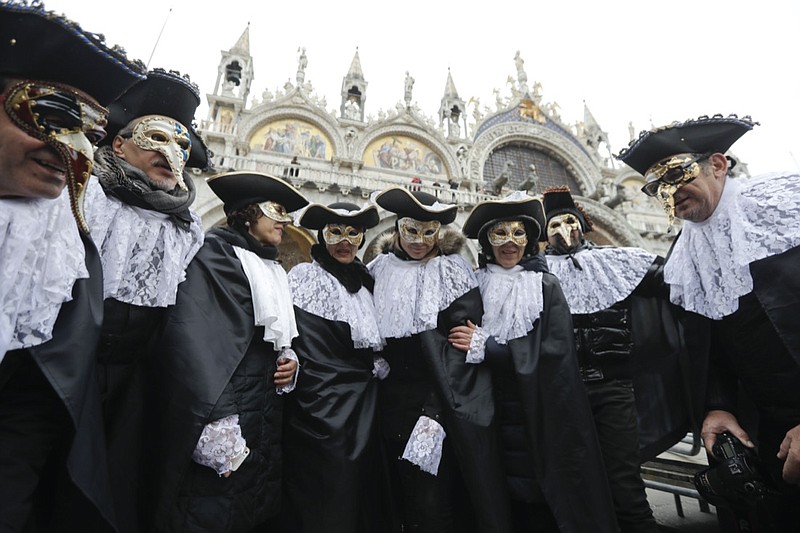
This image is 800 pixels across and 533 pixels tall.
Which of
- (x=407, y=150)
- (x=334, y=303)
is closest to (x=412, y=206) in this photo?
(x=334, y=303)

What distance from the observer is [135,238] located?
1671 mm

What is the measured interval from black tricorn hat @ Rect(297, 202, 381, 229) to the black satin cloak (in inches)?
54.0

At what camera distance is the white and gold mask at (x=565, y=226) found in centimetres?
304

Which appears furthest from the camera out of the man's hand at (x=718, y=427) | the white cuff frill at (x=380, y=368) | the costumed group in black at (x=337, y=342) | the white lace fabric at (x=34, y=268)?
the white cuff frill at (x=380, y=368)

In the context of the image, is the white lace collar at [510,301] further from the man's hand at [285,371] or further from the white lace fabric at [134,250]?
the white lace fabric at [134,250]

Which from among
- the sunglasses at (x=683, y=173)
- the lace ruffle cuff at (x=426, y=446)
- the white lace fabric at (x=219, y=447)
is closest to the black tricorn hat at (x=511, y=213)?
the sunglasses at (x=683, y=173)

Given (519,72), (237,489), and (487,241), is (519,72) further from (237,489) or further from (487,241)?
(237,489)

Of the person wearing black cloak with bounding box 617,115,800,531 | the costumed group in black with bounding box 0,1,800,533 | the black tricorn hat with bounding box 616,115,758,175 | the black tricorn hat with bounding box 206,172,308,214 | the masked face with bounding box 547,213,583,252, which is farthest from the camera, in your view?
the masked face with bounding box 547,213,583,252

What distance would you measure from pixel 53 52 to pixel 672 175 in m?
2.89

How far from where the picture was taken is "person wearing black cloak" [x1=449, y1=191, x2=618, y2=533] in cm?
197

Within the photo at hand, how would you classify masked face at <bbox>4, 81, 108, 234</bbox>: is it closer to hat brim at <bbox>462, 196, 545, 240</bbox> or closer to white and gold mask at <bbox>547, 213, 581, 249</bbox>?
hat brim at <bbox>462, 196, 545, 240</bbox>

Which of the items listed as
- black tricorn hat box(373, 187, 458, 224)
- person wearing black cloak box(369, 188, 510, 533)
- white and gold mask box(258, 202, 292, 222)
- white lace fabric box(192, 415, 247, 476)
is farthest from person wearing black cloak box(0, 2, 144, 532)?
black tricorn hat box(373, 187, 458, 224)

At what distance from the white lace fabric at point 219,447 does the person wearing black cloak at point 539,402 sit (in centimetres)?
133

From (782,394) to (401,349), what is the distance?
2.01 meters
